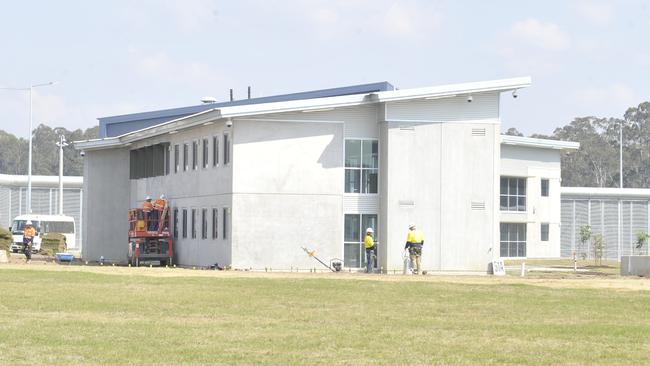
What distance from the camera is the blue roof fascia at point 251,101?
52.9 meters

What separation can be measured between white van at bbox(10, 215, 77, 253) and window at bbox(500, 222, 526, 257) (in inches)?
1099

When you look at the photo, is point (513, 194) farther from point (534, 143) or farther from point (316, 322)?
point (316, 322)

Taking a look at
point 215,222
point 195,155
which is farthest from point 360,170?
point 195,155

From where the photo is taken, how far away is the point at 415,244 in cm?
4384

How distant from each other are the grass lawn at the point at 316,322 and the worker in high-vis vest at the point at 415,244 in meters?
8.36

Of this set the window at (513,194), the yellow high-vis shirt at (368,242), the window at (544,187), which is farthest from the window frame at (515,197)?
the yellow high-vis shirt at (368,242)

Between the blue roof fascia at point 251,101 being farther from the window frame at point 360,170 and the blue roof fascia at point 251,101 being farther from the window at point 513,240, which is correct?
the window at point 513,240

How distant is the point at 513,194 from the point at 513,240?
299cm

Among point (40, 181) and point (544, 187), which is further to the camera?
point (40, 181)

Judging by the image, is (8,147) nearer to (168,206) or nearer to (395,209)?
(168,206)

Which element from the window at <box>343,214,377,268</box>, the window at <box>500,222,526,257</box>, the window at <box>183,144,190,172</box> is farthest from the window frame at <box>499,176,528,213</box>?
the window at <box>343,214,377,268</box>

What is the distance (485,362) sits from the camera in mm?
16203

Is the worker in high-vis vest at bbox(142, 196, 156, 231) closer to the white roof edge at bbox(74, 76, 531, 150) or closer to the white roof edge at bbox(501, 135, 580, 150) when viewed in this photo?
A: the white roof edge at bbox(74, 76, 531, 150)

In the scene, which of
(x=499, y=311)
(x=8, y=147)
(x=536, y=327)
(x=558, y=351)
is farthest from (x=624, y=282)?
(x=8, y=147)
